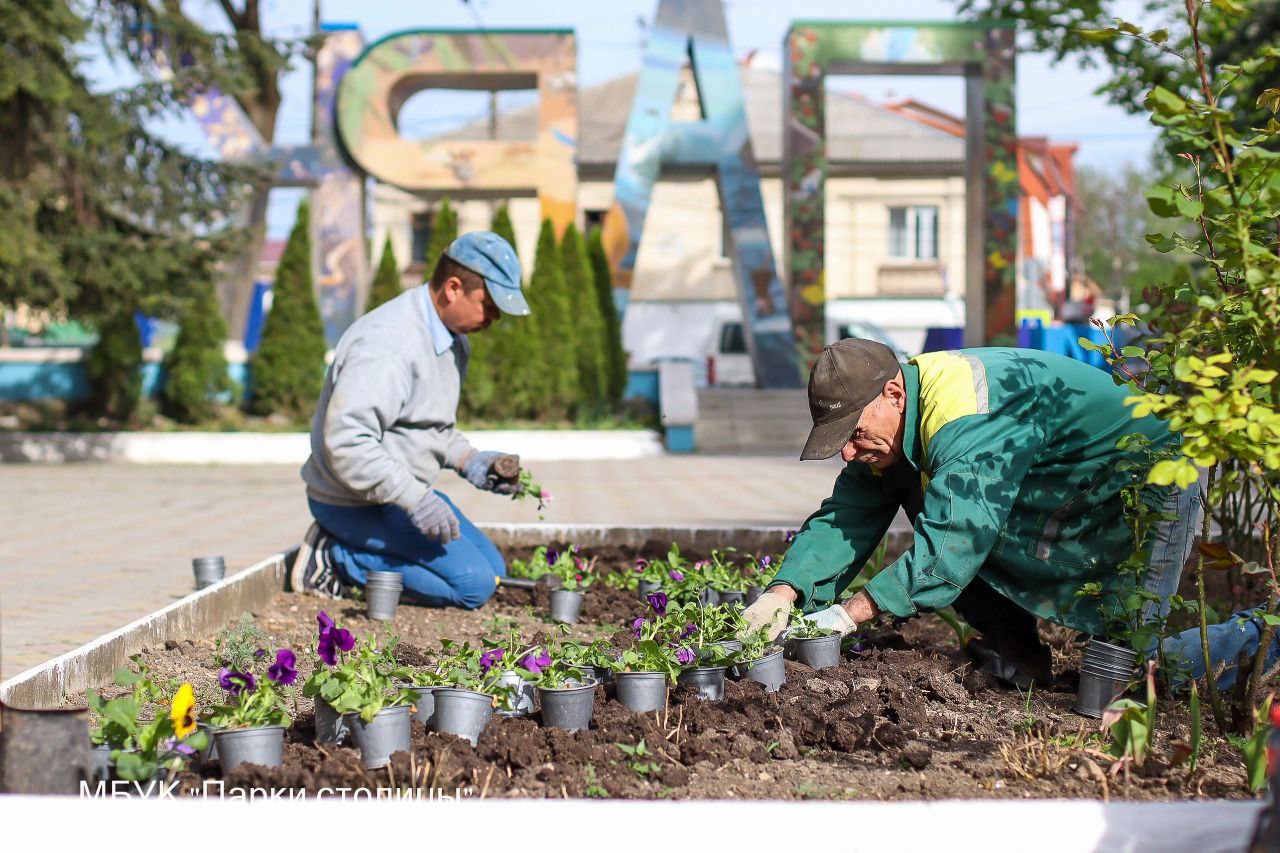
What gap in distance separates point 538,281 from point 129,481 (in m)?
7.62

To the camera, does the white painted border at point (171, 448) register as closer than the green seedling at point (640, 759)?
No

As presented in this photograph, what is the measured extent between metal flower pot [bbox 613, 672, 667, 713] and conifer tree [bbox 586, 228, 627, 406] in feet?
56.4

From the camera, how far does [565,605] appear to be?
532cm

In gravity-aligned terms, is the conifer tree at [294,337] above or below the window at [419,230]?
below

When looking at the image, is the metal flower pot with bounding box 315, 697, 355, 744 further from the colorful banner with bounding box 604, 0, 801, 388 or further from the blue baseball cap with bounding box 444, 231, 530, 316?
the colorful banner with bounding box 604, 0, 801, 388

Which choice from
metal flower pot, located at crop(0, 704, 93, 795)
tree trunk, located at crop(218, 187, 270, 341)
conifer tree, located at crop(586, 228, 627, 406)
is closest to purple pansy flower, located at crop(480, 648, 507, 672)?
metal flower pot, located at crop(0, 704, 93, 795)

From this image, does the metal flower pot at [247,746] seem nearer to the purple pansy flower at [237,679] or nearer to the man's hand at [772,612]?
the purple pansy flower at [237,679]

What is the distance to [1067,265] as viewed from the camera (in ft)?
164

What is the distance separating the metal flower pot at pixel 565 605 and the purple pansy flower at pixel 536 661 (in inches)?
75.0

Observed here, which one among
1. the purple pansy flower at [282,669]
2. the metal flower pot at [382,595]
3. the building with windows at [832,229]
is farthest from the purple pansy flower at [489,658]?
the building with windows at [832,229]

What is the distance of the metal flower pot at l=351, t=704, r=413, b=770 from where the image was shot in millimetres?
2840

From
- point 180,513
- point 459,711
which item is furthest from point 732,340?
point 459,711

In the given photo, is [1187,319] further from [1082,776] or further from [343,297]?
[343,297]

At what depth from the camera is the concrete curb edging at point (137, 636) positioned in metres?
3.37
